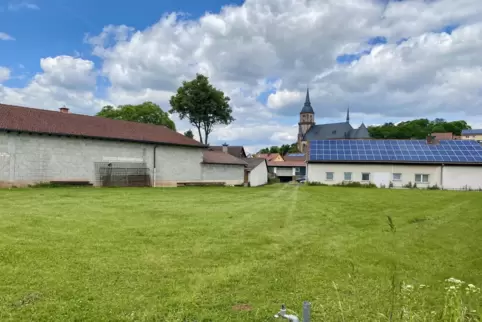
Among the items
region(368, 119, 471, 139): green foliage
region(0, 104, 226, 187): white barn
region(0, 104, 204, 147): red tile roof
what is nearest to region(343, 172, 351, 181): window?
region(0, 104, 226, 187): white barn

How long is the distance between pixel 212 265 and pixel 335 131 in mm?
87569

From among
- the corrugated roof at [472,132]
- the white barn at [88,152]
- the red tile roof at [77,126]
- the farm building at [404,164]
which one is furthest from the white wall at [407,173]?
the corrugated roof at [472,132]

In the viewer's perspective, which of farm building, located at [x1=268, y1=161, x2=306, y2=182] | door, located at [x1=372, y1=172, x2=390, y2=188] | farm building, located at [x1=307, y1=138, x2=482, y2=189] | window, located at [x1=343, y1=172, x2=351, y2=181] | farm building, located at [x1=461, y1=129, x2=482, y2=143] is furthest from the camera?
farm building, located at [x1=461, y1=129, x2=482, y2=143]

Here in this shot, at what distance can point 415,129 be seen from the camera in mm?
101562

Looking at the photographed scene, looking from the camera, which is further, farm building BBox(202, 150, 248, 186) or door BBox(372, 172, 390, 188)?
farm building BBox(202, 150, 248, 186)

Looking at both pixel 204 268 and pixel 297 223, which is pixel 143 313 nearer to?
pixel 204 268

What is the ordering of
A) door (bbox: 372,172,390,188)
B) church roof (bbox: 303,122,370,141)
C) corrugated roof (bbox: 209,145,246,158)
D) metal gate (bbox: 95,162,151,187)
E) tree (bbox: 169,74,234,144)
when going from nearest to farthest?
metal gate (bbox: 95,162,151,187), door (bbox: 372,172,390,188), tree (bbox: 169,74,234,144), corrugated roof (bbox: 209,145,246,158), church roof (bbox: 303,122,370,141)

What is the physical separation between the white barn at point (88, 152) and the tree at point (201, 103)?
1457cm

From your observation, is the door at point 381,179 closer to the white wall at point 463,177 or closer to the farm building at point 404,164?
the farm building at point 404,164

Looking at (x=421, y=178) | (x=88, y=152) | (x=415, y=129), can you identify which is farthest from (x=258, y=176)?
(x=415, y=129)

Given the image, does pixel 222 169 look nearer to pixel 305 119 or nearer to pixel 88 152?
pixel 88 152

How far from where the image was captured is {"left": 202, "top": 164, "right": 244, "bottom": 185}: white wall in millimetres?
31828

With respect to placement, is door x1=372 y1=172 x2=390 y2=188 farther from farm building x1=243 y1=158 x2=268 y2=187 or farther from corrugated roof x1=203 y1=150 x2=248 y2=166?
corrugated roof x1=203 y1=150 x2=248 y2=166

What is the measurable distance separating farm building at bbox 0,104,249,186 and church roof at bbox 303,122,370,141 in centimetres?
5716
